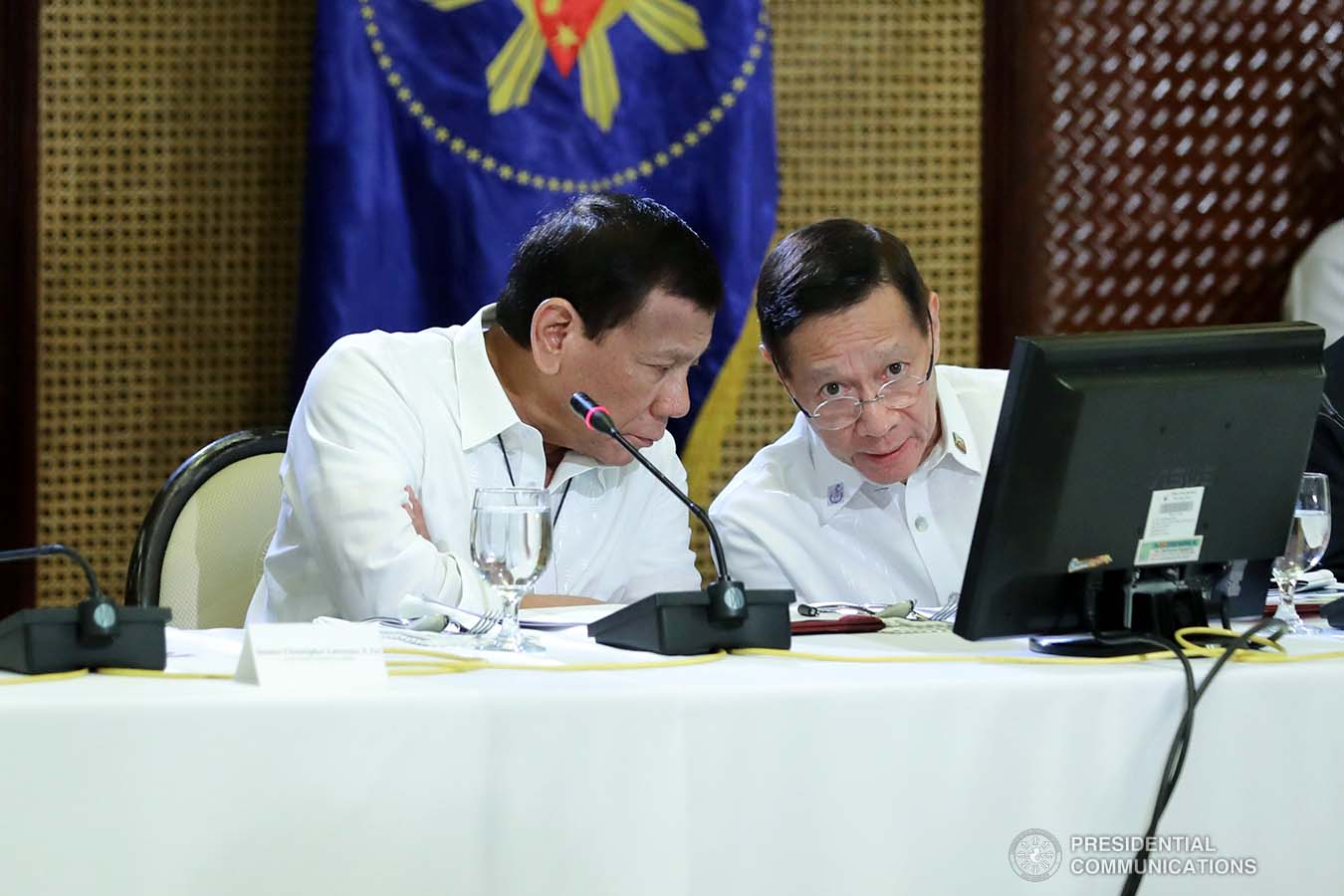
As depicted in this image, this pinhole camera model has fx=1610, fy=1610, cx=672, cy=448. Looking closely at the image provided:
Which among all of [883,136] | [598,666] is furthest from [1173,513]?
[883,136]

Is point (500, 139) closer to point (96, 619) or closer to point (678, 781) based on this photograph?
point (96, 619)

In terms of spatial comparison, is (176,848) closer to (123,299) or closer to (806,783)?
(806,783)

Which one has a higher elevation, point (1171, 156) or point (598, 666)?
point (1171, 156)

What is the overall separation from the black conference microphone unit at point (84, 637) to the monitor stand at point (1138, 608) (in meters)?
0.79

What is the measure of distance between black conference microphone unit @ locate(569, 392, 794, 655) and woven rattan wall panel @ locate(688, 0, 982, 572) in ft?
5.86

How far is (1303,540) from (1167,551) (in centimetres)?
29

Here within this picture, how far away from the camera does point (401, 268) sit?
2857 mm

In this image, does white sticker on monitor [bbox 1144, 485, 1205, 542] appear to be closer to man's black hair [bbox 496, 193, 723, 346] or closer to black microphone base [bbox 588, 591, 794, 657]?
black microphone base [bbox 588, 591, 794, 657]

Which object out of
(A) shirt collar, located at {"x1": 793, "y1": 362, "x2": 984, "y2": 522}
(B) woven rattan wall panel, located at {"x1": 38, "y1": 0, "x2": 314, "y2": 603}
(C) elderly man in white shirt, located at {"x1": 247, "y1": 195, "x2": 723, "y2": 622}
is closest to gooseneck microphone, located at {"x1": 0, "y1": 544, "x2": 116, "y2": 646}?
(C) elderly man in white shirt, located at {"x1": 247, "y1": 195, "x2": 723, "y2": 622}

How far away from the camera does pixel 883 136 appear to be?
3.30 meters

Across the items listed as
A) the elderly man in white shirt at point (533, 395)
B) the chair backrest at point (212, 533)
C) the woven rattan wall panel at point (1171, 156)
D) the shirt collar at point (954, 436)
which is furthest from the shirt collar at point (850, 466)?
the woven rattan wall panel at point (1171, 156)

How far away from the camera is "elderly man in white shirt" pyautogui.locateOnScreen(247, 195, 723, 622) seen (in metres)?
2.17

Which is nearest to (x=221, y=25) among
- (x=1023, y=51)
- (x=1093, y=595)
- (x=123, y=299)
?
(x=123, y=299)

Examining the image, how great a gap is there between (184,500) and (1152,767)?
1413 millimetres
